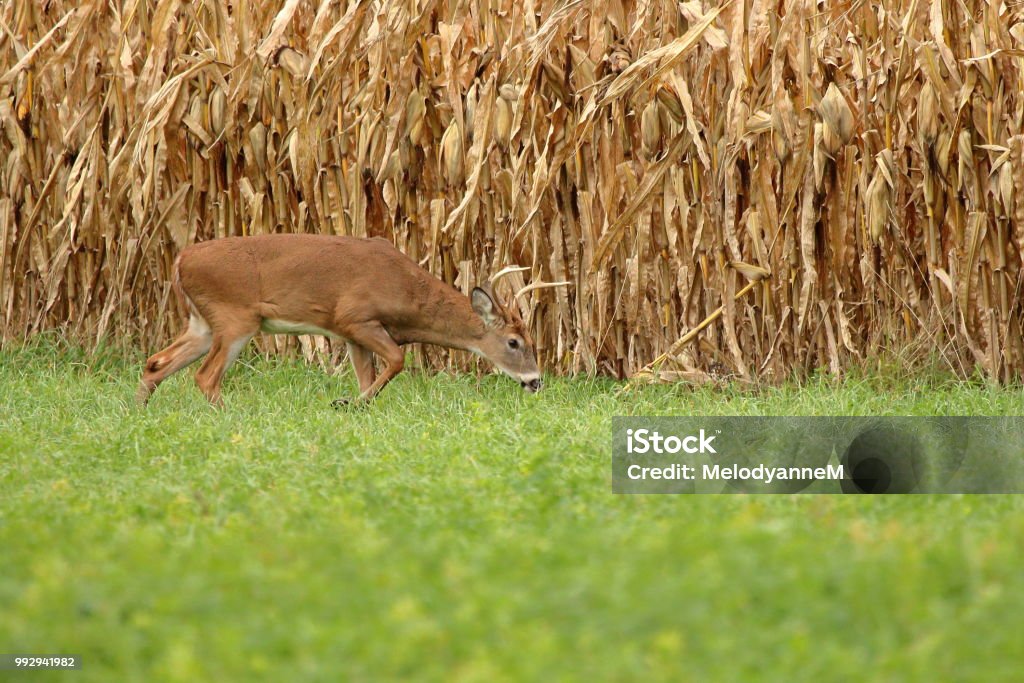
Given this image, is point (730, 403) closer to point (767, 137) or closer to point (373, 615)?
point (767, 137)

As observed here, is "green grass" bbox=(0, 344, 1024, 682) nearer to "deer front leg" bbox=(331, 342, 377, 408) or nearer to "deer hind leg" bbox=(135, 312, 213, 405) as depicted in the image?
"deer hind leg" bbox=(135, 312, 213, 405)

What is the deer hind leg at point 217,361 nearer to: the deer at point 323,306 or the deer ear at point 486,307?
the deer at point 323,306

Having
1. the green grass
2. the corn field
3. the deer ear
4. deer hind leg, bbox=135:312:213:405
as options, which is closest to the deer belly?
deer hind leg, bbox=135:312:213:405

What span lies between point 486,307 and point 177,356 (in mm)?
2088

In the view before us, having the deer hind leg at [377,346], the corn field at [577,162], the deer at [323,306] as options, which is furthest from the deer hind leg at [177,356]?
the corn field at [577,162]

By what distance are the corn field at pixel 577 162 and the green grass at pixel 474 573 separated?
2.76m

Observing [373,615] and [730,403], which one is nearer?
[373,615]

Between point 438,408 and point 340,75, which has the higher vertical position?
point 340,75

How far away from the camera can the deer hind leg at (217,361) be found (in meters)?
8.67

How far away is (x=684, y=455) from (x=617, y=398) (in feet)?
6.83

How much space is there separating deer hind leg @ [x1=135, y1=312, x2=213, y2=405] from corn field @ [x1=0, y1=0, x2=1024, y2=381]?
1272 mm

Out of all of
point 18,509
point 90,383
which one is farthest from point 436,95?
point 18,509

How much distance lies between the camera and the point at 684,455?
638 cm

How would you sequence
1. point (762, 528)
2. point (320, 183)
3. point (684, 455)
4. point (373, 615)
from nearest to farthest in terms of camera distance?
point (373, 615)
point (762, 528)
point (684, 455)
point (320, 183)
